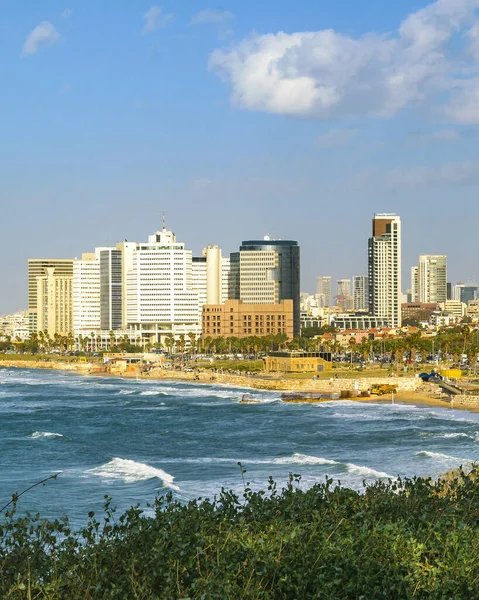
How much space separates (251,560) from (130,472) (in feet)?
130

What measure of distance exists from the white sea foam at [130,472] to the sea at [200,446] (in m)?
0.07

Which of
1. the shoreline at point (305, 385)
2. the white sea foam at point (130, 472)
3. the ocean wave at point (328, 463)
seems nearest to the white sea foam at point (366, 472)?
the ocean wave at point (328, 463)

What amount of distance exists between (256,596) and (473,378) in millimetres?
126425

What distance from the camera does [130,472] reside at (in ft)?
196

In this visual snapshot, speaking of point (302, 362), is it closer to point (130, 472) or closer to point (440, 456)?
point (440, 456)

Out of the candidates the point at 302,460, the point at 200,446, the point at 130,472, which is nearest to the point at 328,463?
the point at 302,460

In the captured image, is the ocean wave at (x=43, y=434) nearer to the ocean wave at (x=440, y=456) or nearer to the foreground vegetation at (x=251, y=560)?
the ocean wave at (x=440, y=456)

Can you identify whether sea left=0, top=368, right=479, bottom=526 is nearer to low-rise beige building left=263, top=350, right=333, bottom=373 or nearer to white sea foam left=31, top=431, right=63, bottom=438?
white sea foam left=31, top=431, right=63, bottom=438

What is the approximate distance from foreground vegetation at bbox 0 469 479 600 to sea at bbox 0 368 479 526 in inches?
496

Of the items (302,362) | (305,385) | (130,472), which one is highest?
(302,362)

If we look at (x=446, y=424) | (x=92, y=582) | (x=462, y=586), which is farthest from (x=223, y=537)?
(x=446, y=424)

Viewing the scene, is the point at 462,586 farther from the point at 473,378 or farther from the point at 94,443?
the point at 473,378

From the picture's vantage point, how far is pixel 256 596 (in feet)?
64.7

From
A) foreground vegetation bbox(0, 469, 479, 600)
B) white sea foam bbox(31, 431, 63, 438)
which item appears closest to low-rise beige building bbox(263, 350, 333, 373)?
white sea foam bbox(31, 431, 63, 438)
